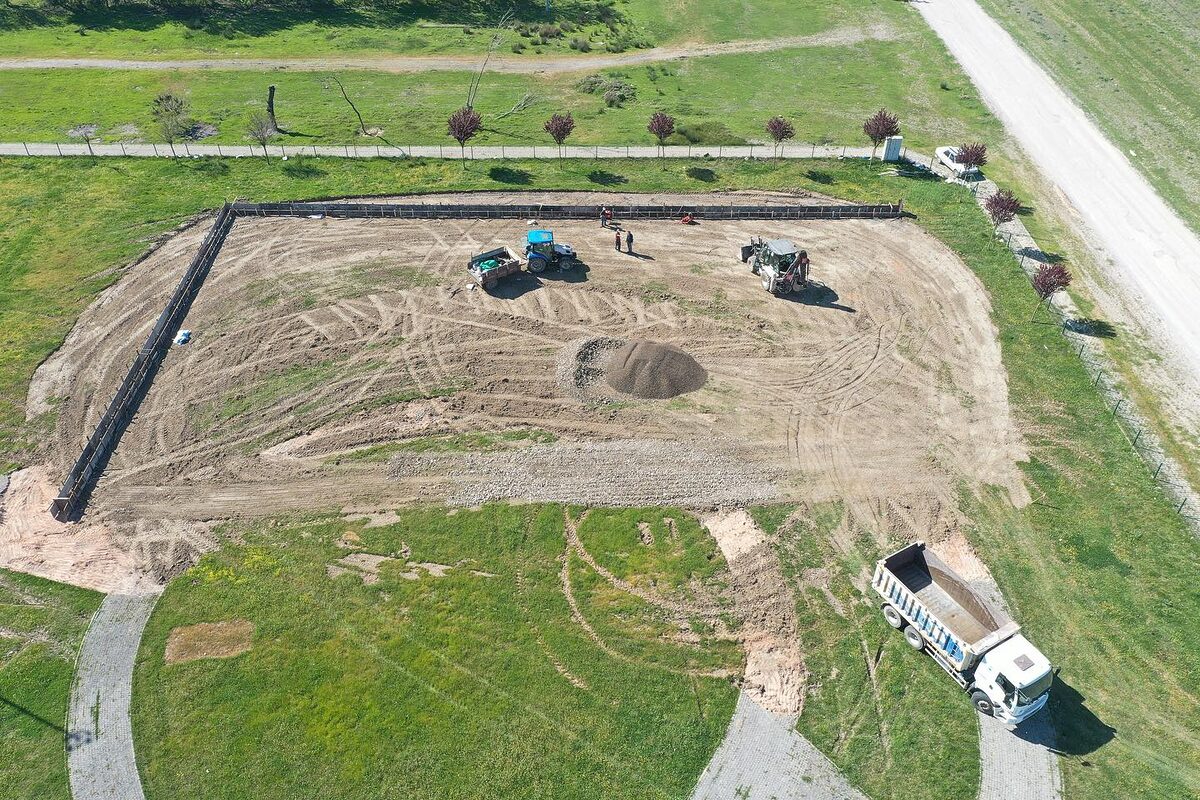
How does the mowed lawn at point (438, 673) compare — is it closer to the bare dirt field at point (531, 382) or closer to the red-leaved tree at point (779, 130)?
the bare dirt field at point (531, 382)

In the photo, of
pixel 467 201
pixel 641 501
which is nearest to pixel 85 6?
pixel 467 201

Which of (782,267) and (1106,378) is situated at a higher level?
(782,267)

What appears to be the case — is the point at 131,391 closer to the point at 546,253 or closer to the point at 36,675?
the point at 36,675

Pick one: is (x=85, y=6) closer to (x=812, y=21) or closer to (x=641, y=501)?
(x=812, y=21)

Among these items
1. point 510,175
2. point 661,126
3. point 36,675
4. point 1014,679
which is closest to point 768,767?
point 1014,679

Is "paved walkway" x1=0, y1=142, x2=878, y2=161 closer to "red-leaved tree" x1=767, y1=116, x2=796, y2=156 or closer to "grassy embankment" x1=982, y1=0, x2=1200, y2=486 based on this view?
"red-leaved tree" x1=767, y1=116, x2=796, y2=156

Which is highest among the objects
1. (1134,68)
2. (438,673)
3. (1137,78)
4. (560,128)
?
(1134,68)
